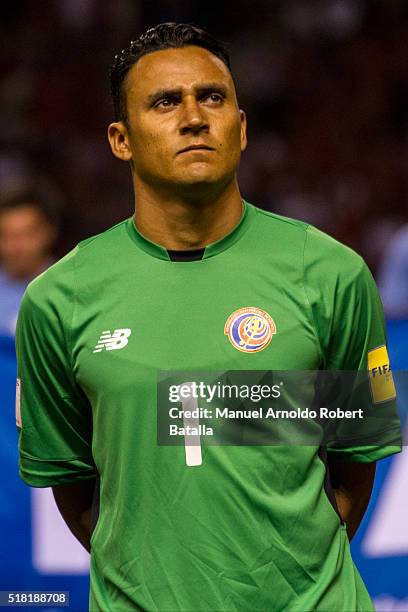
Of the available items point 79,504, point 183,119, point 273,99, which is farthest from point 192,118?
point 273,99

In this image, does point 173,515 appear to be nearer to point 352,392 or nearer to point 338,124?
point 352,392

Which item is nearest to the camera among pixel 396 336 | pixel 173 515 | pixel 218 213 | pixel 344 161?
pixel 173 515

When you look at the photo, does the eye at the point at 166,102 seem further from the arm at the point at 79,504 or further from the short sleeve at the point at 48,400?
the arm at the point at 79,504

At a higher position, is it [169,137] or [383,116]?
[383,116]

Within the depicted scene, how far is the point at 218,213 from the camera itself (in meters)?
2.92

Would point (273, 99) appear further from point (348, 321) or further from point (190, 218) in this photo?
point (348, 321)

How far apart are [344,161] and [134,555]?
16.4 ft

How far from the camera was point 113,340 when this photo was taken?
280 centimetres

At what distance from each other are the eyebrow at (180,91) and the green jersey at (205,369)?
0.30m

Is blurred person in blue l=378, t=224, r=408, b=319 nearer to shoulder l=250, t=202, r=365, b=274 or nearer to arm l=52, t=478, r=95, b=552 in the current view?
shoulder l=250, t=202, r=365, b=274

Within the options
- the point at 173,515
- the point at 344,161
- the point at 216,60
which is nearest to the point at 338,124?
the point at 344,161

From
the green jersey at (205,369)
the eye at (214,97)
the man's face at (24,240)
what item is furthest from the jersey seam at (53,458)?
the man's face at (24,240)

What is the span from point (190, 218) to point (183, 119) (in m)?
0.24

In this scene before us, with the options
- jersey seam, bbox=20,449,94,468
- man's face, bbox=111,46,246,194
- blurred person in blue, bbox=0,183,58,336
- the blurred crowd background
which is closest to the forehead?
man's face, bbox=111,46,246,194
